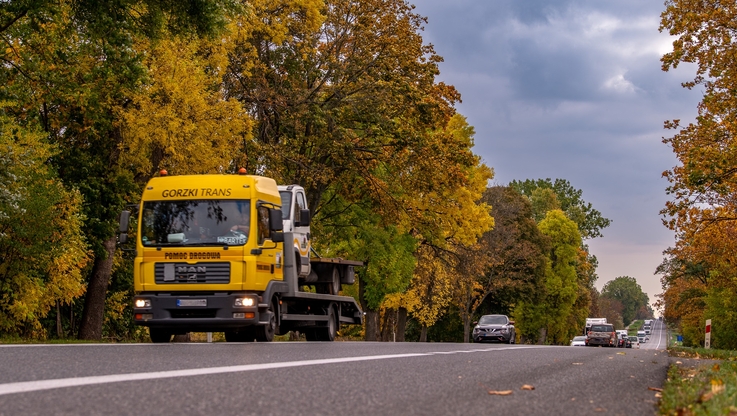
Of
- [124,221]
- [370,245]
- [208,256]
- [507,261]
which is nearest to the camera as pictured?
[208,256]

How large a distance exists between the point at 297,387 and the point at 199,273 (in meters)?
9.58

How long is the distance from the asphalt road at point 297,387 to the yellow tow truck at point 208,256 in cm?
576

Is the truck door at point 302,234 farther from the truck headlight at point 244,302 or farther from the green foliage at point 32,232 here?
the green foliage at point 32,232

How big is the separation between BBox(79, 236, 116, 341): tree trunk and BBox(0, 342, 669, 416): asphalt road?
15.9 meters

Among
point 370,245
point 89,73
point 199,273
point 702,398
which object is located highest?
point 89,73

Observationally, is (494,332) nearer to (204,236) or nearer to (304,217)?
(304,217)

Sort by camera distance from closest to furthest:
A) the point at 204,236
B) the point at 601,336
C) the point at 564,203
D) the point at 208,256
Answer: the point at 208,256 < the point at 204,236 < the point at 601,336 < the point at 564,203

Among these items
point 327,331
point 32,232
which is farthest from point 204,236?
point 32,232

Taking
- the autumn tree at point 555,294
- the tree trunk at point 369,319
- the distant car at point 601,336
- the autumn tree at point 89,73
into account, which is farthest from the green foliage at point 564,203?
the autumn tree at point 89,73

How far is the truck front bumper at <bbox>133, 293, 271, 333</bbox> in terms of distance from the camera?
1562 centimetres

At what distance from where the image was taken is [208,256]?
51.8 feet

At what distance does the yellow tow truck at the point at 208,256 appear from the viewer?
1570 cm

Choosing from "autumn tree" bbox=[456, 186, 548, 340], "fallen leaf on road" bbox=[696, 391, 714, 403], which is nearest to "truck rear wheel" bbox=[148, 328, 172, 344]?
"fallen leaf on road" bbox=[696, 391, 714, 403]

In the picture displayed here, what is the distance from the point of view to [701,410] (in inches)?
203
